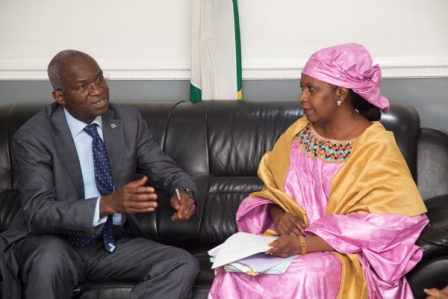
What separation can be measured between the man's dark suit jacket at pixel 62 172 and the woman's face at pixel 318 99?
25.1 inches

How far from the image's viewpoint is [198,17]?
3678 mm

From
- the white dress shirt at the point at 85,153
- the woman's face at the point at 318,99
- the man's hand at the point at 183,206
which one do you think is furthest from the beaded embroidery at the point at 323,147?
the white dress shirt at the point at 85,153

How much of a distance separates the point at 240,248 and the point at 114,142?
891 mm

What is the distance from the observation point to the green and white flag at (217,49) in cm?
364

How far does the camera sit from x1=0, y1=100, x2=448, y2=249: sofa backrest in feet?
10.0

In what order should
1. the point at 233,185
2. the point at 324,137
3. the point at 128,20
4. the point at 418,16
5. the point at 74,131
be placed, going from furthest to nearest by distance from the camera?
the point at 128,20, the point at 418,16, the point at 233,185, the point at 74,131, the point at 324,137

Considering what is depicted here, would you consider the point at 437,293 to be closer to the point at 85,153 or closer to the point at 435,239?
the point at 435,239

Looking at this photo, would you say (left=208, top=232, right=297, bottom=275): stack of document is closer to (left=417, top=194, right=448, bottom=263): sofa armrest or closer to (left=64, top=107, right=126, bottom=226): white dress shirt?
(left=417, top=194, right=448, bottom=263): sofa armrest

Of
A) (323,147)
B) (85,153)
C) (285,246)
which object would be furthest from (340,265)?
(85,153)

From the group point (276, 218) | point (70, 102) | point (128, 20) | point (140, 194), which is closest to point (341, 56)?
point (276, 218)

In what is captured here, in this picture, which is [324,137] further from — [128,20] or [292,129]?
[128,20]

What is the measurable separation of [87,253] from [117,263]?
144 mm

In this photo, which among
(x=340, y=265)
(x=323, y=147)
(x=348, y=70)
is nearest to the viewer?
(x=340, y=265)

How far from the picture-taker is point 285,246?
7.57ft
